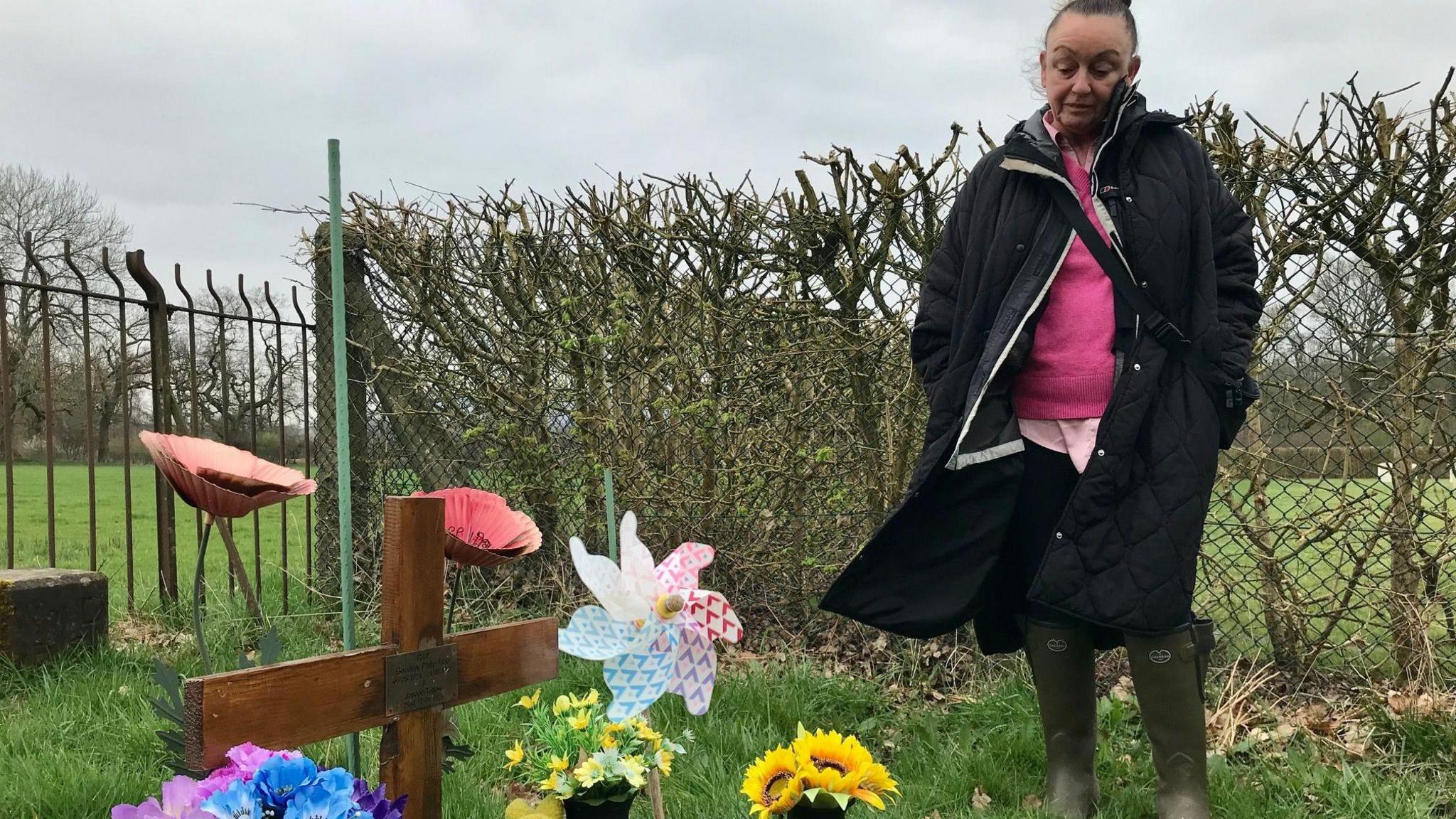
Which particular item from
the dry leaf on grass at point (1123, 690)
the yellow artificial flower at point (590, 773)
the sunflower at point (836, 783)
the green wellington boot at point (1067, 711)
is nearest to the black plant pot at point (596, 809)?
the yellow artificial flower at point (590, 773)

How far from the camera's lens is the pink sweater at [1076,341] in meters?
2.12

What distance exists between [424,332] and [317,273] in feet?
1.86

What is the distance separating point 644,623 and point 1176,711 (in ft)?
4.25

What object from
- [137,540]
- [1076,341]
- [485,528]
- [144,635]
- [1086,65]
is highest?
[1086,65]

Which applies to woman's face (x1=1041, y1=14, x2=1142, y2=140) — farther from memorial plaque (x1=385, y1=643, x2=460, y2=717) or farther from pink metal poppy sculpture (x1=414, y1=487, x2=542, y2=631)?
memorial plaque (x1=385, y1=643, x2=460, y2=717)

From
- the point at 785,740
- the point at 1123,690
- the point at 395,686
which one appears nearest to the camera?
the point at 395,686

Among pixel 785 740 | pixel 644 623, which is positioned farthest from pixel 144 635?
pixel 644 623

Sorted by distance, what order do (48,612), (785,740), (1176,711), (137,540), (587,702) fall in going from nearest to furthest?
1. (587,702)
2. (1176,711)
3. (785,740)
4. (48,612)
5. (137,540)

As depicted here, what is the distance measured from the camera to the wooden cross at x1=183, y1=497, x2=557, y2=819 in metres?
1.36

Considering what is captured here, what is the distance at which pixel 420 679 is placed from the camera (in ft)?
5.29

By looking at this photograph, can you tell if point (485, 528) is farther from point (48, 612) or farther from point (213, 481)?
point (48, 612)

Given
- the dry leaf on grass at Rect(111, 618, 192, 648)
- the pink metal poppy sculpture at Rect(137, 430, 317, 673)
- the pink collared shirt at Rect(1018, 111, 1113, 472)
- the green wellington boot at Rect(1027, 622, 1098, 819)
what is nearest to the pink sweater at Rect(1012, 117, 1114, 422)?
the pink collared shirt at Rect(1018, 111, 1113, 472)

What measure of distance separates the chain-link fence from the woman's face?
3.28 ft

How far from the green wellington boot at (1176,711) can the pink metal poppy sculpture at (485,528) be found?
1314 millimetres
